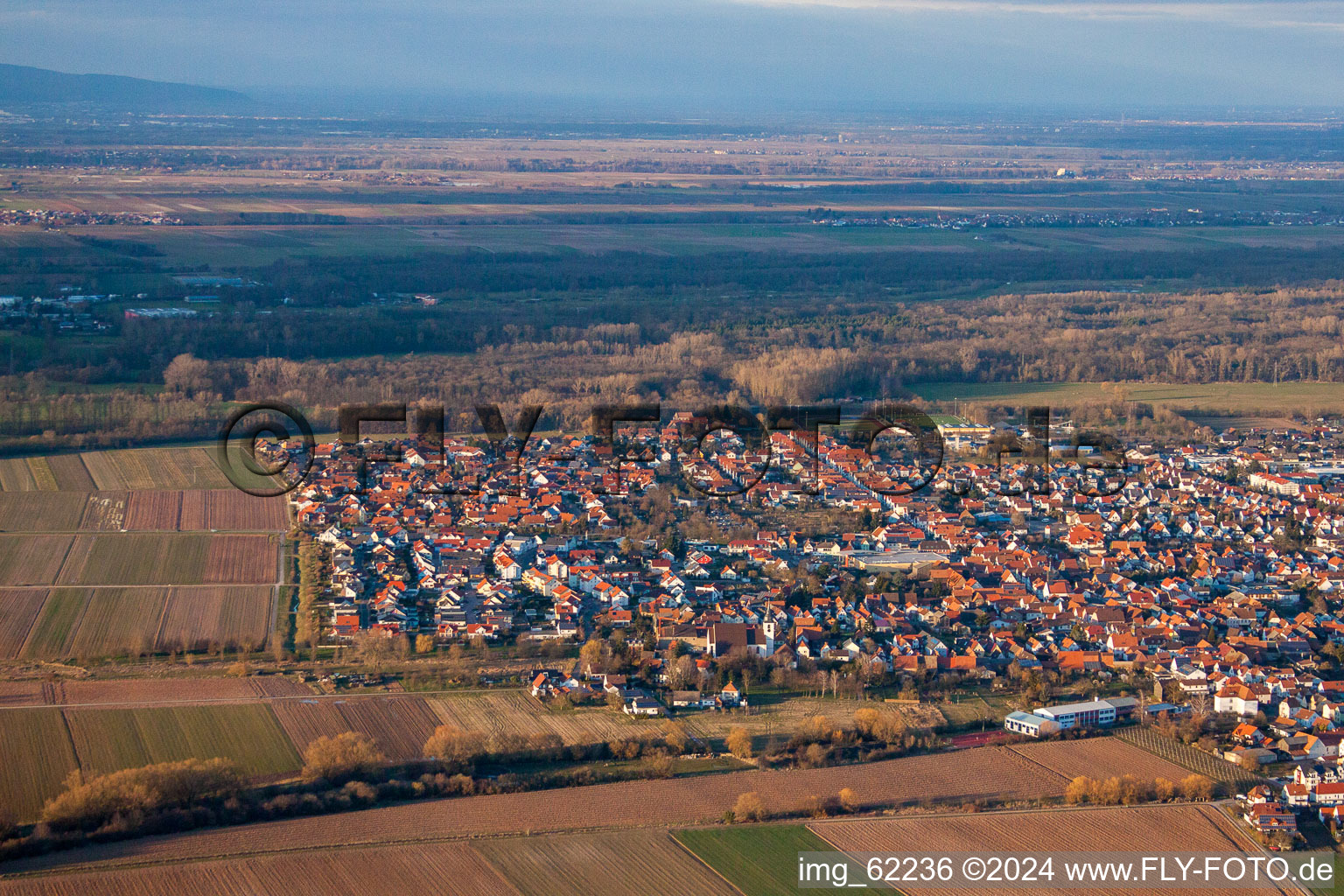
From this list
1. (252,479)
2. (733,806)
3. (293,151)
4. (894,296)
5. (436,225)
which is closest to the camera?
(733,806)

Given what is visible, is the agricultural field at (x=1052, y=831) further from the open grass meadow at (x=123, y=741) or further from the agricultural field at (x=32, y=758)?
the agricultural field at (x=32, y=758)

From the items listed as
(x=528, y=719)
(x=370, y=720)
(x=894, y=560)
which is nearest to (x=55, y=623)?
(x=370, y=720)

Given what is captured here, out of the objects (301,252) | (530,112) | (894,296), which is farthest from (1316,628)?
(530,112)

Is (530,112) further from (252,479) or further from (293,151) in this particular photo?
(252,479)

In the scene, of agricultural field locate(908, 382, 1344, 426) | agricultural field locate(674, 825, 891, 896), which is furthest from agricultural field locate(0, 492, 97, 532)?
agricultural field locate(908, 382, 1344, 426)

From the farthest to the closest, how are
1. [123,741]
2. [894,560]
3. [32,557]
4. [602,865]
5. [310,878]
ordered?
[894,560]
[32,557]
[123,741]
[602,865]
[310,878]

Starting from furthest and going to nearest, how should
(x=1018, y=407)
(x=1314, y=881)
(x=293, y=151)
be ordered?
1. (x=293, y=151)
2. (x=1018, y=407)
3. (x=1314, y=881)

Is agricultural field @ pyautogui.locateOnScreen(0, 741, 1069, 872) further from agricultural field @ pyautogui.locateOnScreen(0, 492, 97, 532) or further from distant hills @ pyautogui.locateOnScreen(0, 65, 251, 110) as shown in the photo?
distant hills @ pyautogui.locateOnScreen(0, 65, 251, 110)

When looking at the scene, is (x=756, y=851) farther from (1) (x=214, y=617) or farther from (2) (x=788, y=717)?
(1) (x=214, y=617)
